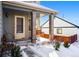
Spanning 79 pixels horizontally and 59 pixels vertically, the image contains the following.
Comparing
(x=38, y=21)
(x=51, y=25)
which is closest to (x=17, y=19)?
(x=51, y=25)

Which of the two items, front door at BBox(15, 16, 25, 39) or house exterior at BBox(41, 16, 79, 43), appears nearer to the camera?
front door at BBox(15, 16, 25, 39)

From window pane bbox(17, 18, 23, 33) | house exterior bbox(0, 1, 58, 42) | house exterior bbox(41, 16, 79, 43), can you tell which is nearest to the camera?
house exterior bbox(0, 1, 58, 42)

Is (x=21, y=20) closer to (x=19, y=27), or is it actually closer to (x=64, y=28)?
(x=19, y=27)

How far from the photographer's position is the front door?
27.9ft

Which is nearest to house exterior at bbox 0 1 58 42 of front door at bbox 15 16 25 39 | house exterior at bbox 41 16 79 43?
front door at bbox 15 16 25 39

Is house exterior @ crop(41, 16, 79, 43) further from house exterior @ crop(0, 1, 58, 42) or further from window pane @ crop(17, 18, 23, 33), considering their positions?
window pane @ crop(17, 18, 23, 33)

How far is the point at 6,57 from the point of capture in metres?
4.83

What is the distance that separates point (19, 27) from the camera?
28.7 feet

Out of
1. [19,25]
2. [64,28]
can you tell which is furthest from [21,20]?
[64,28]

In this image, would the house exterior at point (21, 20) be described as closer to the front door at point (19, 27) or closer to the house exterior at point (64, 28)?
the front door at point (19, 27)

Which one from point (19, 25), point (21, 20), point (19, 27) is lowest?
point (19, 27)

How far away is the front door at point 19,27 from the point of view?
27.9 feet

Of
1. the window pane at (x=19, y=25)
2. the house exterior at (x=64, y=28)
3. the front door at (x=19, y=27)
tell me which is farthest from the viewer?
the house exterior at (x=64, y=28)

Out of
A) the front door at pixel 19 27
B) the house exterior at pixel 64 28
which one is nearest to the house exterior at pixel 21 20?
the front door at pixel 19 27
